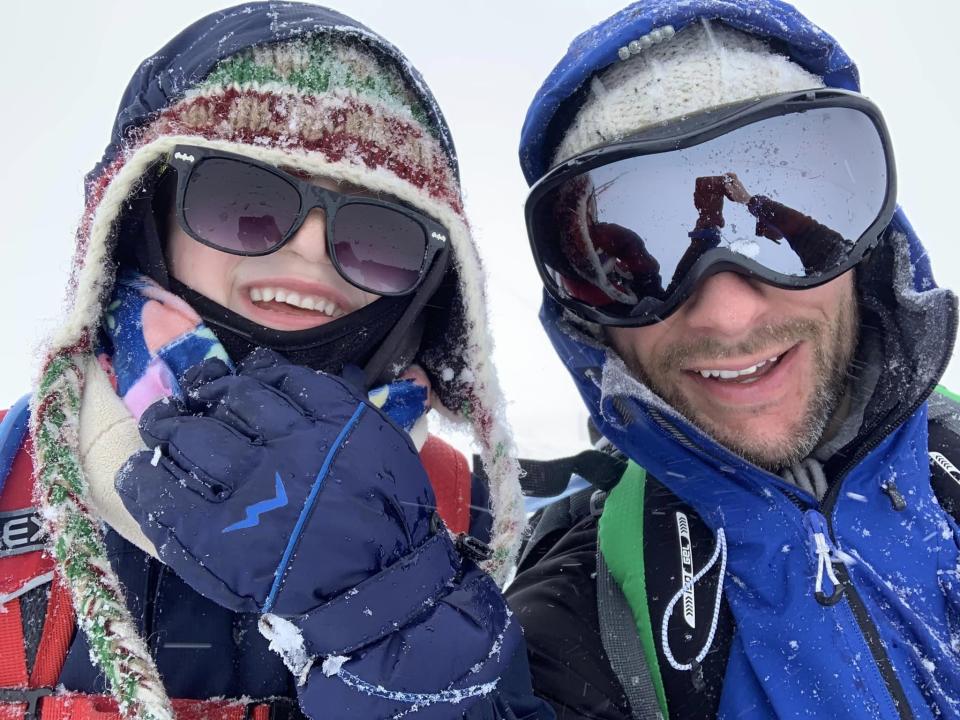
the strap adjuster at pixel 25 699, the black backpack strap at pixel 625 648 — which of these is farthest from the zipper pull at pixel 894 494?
the strap adjuster at pixel 25 699

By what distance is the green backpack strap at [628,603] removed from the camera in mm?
1491

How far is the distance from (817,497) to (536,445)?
18.4ft

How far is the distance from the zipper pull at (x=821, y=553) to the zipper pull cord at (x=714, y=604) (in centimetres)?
21

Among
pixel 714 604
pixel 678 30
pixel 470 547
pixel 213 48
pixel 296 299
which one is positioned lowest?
pixel 714 604

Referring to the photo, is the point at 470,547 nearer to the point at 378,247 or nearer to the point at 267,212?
the point at 378,247

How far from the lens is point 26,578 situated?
3.95ft

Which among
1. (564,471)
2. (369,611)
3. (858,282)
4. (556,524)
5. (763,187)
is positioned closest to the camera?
(369,611)

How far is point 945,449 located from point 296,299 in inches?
74.4

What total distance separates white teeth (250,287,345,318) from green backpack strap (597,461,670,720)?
996 millimetres

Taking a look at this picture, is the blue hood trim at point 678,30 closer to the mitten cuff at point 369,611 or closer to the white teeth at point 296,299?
the white teeth at point 296,299

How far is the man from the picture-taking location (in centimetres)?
148

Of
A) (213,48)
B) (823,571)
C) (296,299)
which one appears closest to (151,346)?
(296,299)

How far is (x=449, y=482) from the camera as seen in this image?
6.32 ft

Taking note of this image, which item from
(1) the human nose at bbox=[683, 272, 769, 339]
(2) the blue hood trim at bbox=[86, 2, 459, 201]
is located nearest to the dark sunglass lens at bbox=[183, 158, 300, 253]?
(2) the blue hood trim at bbox=[86, 2, 459, 201]
